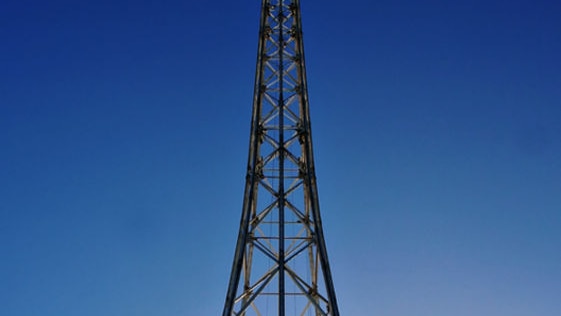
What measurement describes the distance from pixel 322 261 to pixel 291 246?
1886 mm

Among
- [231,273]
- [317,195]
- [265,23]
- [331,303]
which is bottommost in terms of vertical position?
[331,303]

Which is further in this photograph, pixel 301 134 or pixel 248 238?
pixel 301 134

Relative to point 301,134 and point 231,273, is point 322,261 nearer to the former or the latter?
point 231,273

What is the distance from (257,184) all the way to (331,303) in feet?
20.5

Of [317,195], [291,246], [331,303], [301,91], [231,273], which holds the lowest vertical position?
[331,303]

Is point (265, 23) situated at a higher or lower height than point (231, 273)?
higher

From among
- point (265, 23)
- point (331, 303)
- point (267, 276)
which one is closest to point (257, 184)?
point (267, 276)

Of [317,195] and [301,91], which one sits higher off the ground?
[301,91]

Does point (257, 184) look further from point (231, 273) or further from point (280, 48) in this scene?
point (280, 48)

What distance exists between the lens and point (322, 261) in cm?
1969

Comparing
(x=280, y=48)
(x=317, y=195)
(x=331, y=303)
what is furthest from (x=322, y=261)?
(x=280, y=48)

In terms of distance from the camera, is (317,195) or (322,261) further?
(317,195)

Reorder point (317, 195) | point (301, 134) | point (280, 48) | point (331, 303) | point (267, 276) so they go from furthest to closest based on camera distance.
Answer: point (280, 48) < point (301, 134) < point (317, 195) < point (267, 276) < point (331, 303)

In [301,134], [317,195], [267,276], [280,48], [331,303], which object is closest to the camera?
[331,303]
